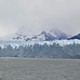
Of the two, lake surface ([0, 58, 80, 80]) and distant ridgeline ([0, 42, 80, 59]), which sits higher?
distant ridgeline ([0, 42, 80, 59])

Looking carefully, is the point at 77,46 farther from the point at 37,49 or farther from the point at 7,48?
the point at 7,48

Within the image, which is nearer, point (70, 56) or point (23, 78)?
point (23, 78)

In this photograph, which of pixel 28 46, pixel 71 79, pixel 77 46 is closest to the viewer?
pixel 71 79

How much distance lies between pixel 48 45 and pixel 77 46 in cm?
1333

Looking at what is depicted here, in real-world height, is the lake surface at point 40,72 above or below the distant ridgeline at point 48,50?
below

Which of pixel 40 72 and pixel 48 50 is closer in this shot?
pixel 40 72

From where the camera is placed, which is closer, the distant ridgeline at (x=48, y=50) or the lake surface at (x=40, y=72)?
the lake surface at (x=40, y=72)

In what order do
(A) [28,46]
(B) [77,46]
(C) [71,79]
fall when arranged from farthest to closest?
(A) [28,46]
(B) [77,46]
(C) [71,79]

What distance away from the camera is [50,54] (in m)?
145

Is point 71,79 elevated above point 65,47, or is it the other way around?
point 65,47

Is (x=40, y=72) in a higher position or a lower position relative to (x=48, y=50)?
lower

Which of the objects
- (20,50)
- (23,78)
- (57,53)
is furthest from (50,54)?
(23,78)

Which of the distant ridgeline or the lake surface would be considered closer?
the lake surface

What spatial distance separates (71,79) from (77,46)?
271 ft
